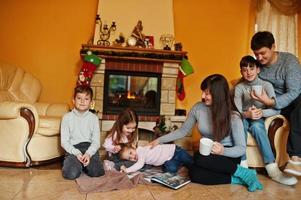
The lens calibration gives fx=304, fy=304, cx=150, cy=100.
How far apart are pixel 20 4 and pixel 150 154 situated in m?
2.77

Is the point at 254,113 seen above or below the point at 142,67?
below

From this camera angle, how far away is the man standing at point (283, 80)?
2312 millimetres

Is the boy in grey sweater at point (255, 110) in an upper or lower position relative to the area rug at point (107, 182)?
upper

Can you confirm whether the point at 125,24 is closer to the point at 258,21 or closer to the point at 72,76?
the point at 72,76

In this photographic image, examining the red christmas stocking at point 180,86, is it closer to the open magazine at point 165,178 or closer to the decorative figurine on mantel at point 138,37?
the decorative figurine on mantel at point 138,37

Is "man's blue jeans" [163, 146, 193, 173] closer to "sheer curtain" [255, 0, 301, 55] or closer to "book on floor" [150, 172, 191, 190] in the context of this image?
"book on floor" [150, 172, 191, 190]

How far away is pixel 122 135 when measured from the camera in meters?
2.49

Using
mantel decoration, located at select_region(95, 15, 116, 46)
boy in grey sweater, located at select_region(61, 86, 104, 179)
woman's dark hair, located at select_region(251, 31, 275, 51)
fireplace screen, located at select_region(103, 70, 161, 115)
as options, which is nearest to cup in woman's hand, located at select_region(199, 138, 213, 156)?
boy in grey sweater, located at select_region(61, 86, 104, 179)

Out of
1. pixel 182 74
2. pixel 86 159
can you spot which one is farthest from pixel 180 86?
pixel 86 159

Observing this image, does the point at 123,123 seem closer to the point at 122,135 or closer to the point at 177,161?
the point at 122,135

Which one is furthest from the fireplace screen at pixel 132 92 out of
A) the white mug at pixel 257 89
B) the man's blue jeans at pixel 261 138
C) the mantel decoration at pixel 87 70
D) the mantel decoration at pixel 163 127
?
the white mug at pixel 257 89

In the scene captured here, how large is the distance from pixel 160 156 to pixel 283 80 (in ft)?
3.96

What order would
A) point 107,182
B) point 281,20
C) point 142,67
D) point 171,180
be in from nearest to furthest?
1. point 107,182
2. point 171,180
3. point 142,67
4. point 281,20

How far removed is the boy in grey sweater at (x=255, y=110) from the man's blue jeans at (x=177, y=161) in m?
0.55
